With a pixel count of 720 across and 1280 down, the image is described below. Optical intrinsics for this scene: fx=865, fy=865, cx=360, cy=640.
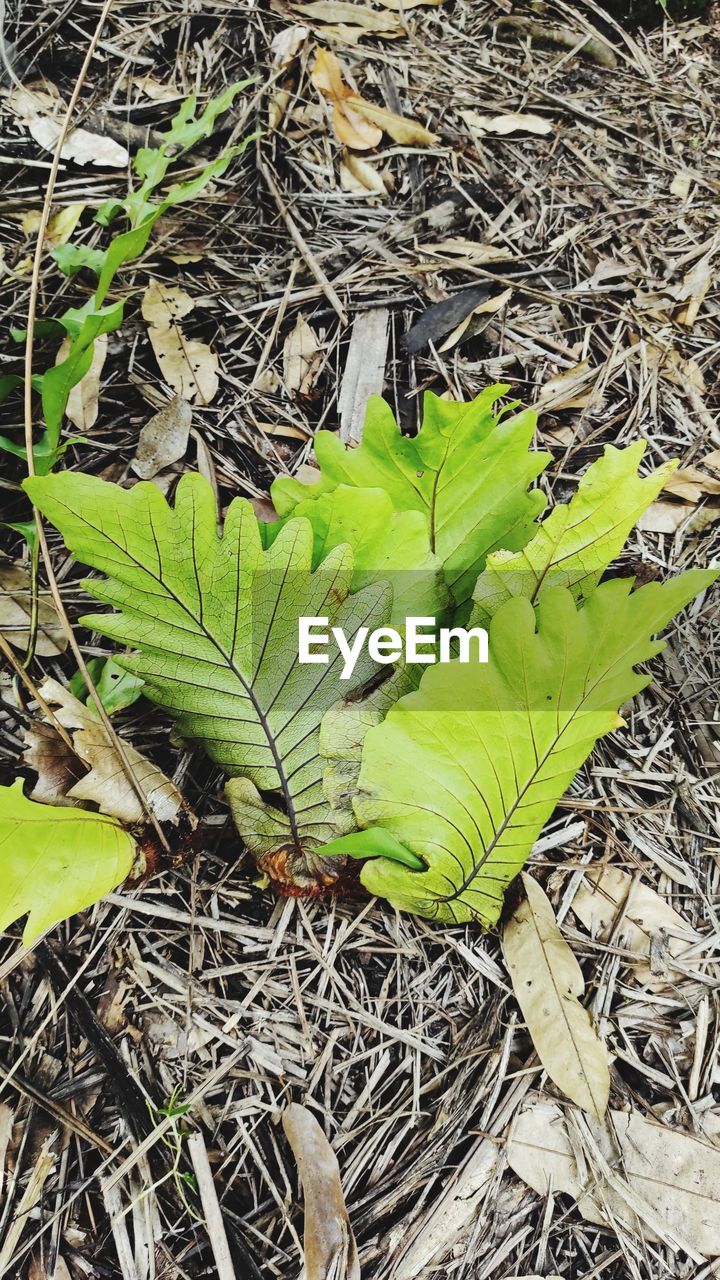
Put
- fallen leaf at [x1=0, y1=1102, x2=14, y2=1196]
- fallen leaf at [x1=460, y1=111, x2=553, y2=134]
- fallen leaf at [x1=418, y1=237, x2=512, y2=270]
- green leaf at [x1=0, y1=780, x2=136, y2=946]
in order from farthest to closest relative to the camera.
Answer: fallen leaf at [x1=460, y1=111, x2=553, y2=134]
fallen leaf at [x1=418, y1=237, x2=512, y2=270]
fallen leaf at [x1=0, y1=1102, x2=14, y2=1196]
green leaf at [x1=0, y1=780, x2=136, y2=946]

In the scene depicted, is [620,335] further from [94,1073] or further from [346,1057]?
[94,1073]

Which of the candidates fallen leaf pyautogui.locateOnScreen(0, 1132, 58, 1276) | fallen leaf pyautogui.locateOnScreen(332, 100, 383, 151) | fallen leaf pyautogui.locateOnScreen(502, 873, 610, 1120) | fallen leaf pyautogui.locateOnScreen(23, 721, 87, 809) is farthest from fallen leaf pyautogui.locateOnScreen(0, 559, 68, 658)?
fallen leaf pyautogui.locateOnScreen(332, 100, 383, 151)

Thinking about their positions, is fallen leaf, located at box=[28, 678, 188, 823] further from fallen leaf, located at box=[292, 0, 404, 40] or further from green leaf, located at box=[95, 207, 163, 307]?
fallen leaf, located at box=[292, 0, 404, 40]

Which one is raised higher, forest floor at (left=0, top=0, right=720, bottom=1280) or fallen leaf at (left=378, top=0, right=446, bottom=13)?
fallen leaf at (left=378, top=0, right=446, bottom=13)

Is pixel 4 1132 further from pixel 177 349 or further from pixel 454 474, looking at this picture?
pixel 177 349

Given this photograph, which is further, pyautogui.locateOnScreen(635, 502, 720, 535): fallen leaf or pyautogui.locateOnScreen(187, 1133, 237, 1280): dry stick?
pyautogui.locateOnScreen(635, 502, 720, 535): fallen leaf

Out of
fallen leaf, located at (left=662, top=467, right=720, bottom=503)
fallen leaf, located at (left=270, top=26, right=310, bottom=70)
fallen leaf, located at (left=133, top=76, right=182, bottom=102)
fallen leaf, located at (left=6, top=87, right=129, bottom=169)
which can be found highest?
fallen leaf, located at (left=270, top=26, right=310, bottom=70)

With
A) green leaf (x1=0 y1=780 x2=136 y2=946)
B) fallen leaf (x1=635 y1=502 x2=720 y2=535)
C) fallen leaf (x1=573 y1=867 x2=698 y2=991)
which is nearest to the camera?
green leaf (x1=0 y1=780 x2=136 y2=946)
